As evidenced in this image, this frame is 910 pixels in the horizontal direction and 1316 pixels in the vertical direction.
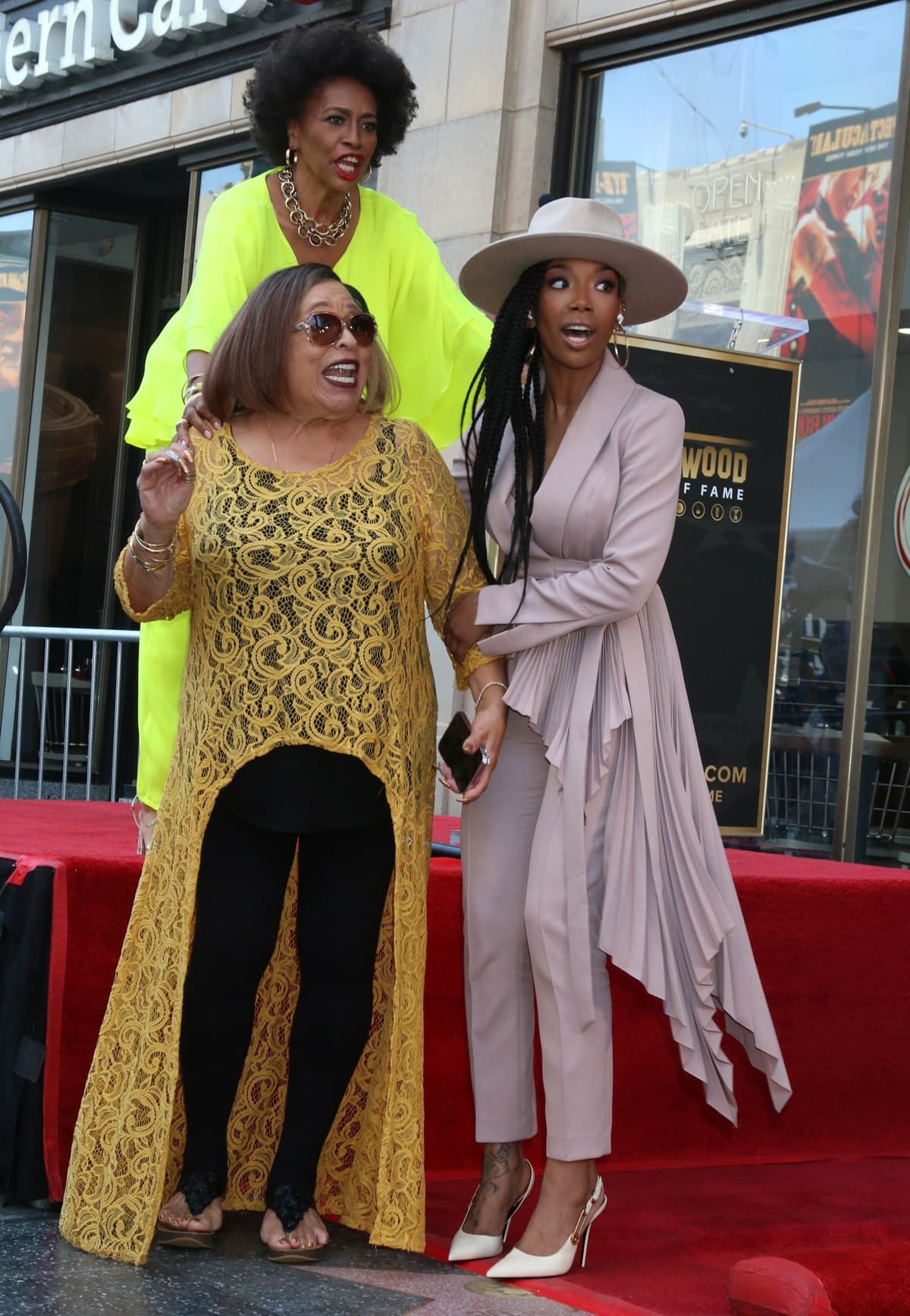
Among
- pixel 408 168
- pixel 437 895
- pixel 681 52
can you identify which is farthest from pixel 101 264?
pixel 437 895

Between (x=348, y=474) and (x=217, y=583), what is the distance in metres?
0.32

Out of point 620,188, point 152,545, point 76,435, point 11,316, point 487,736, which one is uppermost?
point 620,188

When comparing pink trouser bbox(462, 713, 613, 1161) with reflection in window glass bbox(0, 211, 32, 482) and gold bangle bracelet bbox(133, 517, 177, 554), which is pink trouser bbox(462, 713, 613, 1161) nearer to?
gold bangle bracelet bbox(133, 517, 177, 554)

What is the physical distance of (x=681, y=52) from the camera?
7.01 m

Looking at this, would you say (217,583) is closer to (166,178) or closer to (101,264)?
(166,178)

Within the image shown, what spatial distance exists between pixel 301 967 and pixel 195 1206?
0.48 metres

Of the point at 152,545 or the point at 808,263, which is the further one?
the point at 808,263

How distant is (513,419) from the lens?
3215 mm

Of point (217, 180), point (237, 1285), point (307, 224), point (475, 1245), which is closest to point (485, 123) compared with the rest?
point (217, 180)

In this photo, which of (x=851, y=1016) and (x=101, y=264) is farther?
(x=101, y=264)

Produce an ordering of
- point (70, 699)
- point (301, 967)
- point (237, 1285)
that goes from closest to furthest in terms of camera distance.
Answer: point (237, 1285) < point (301, 967) < point (70, 699)

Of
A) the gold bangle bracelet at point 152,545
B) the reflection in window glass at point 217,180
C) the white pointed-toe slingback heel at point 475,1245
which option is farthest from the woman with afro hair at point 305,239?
the reflection in window glass at point 217,180

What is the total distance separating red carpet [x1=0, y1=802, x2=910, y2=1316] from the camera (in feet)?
10.9

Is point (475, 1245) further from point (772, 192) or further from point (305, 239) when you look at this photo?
point (772, 192)
